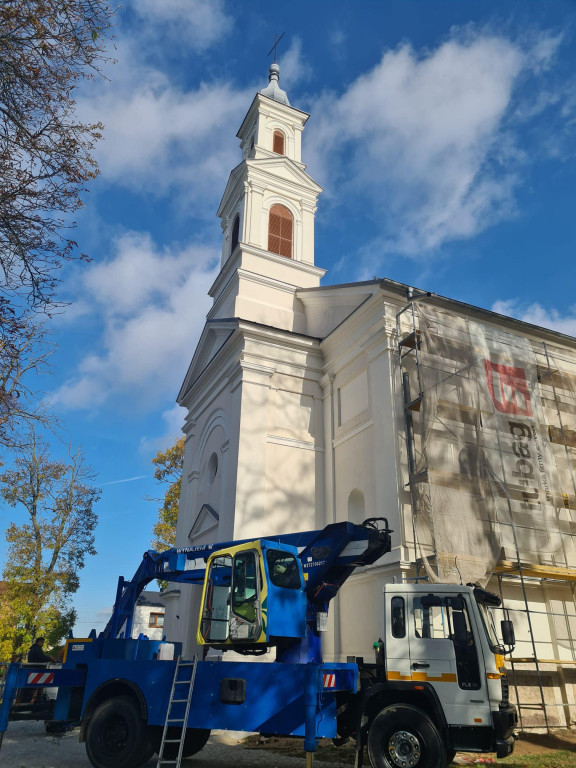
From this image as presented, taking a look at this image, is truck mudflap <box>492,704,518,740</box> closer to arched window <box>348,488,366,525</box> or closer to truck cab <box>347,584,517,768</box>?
truck cab <box>347,584,517,768</box>

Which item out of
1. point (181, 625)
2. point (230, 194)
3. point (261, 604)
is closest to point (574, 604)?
point (261, 604)

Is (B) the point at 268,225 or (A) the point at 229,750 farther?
(B) the point at 268,225

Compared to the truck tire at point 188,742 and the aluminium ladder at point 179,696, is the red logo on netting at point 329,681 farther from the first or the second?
the truck tire at point 188,742

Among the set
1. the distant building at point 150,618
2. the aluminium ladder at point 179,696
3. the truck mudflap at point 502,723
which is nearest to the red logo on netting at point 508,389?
the truck mudflap at point 502,723

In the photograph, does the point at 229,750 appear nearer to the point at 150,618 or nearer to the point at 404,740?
the point at 404,740

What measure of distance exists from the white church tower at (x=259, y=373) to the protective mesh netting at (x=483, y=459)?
4486 millimetres

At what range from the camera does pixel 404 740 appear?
670cm

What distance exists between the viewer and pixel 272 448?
1714 cm

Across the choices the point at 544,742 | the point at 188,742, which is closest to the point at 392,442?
the point at 544,742

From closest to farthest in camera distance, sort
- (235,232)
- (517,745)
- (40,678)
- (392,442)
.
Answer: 1. (40,678)
2. (517,745)
3. (392,442)
4. (235,232)

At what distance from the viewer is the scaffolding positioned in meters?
12.4

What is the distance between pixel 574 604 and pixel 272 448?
875cm

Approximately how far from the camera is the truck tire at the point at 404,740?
650 centimetres

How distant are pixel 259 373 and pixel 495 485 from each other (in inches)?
297
